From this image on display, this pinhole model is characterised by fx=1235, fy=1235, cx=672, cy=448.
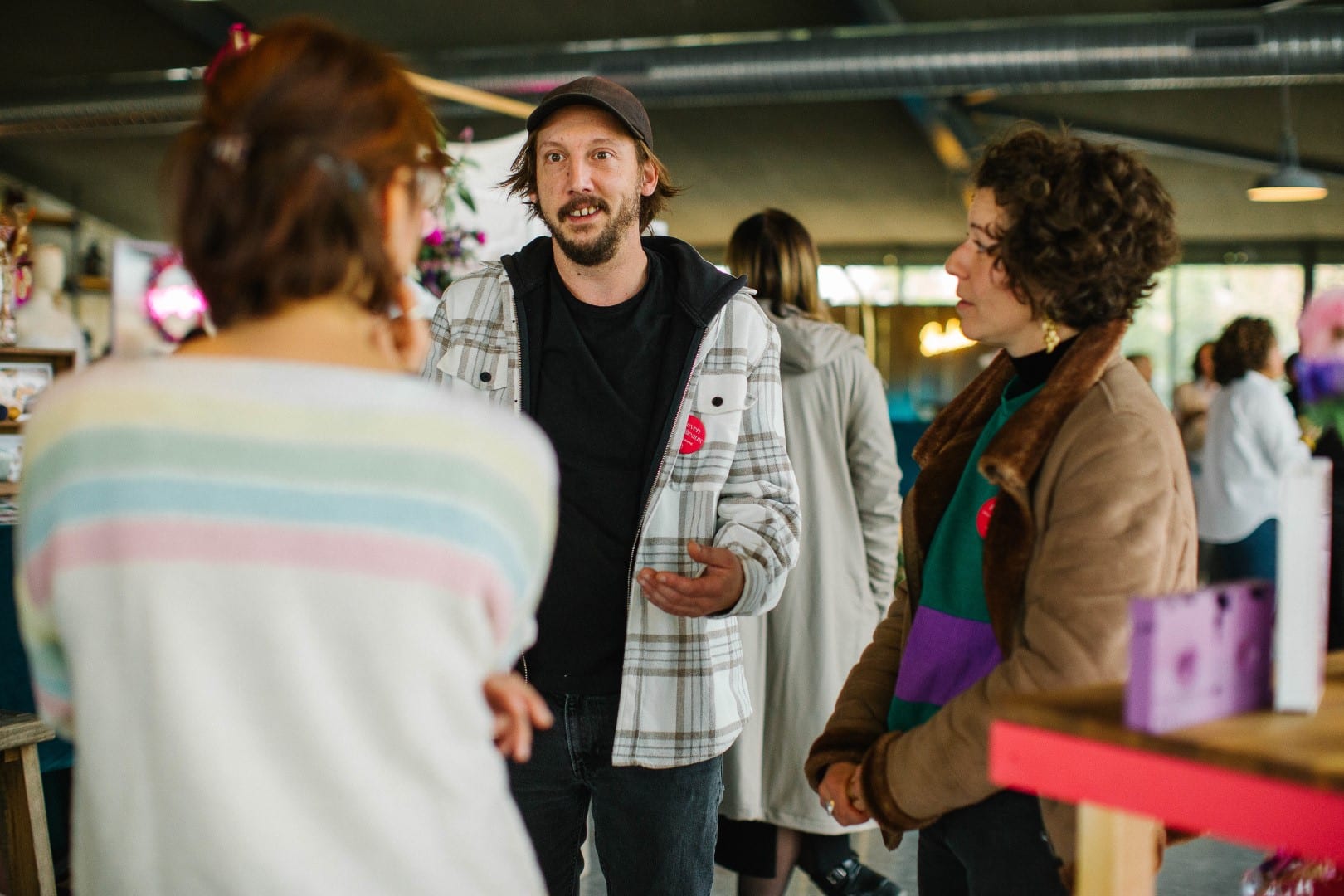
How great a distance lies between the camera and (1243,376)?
4840 millimetres

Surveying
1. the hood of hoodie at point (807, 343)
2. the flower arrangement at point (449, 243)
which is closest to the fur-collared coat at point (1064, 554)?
the hood of hoodie at point (807, 343)

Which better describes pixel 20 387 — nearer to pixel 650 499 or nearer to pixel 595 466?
pixel 595 466

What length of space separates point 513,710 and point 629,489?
0.92 m

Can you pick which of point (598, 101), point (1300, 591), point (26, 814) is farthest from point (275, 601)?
point (26, 814)

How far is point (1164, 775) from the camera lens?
95 centimetres

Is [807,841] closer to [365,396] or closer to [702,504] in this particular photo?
[702,504]

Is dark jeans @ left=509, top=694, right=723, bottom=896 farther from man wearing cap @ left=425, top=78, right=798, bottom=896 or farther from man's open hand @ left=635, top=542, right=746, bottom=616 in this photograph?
man's open hand @ left=635, top=542, right=746, bottom=616

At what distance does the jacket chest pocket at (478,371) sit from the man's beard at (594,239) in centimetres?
19

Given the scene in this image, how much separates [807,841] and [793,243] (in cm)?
144

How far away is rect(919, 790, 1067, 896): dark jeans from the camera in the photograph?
1.41 metres

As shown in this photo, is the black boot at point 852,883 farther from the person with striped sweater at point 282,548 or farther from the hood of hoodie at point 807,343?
the person with striped sweater at point 282,548

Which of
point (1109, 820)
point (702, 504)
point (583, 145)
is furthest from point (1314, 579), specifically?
point (583, 145)

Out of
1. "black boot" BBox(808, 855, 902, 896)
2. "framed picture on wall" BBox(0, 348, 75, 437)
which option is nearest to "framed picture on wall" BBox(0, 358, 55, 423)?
"framed picture on wall" BBox(0, 348, 75, 437)

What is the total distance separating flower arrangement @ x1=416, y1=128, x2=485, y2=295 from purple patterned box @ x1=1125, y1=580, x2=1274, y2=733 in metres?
2.73
